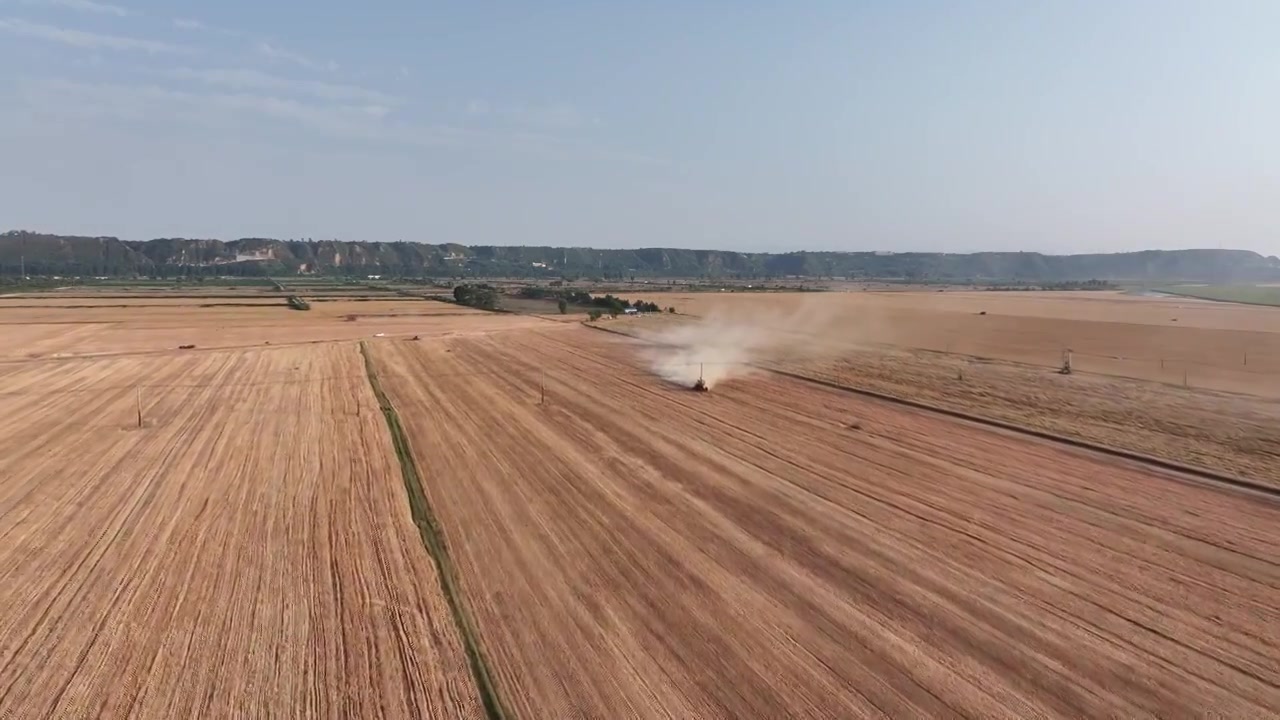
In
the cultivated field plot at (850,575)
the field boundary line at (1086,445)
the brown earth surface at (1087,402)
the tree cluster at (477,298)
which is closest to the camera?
the cultivated field plot at (850,575)

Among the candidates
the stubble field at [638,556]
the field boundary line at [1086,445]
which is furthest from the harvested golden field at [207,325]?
the field boundary line at [1086,445]

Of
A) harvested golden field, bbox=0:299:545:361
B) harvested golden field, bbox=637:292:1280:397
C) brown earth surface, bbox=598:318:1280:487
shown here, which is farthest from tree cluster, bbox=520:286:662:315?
brown earth surface, bbox=598:318:1280:487

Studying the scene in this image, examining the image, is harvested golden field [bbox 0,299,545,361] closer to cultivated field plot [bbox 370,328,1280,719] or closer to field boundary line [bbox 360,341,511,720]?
field boundary line [bbox 360,341,511,720]

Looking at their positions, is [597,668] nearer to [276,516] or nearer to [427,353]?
[276,516]

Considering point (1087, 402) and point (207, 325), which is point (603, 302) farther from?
point (1087, 402)

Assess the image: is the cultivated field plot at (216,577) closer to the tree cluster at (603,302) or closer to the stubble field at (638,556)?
the stubble field at (638,556)

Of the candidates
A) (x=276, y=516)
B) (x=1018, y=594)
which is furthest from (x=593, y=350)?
(x=1018, y=594)
